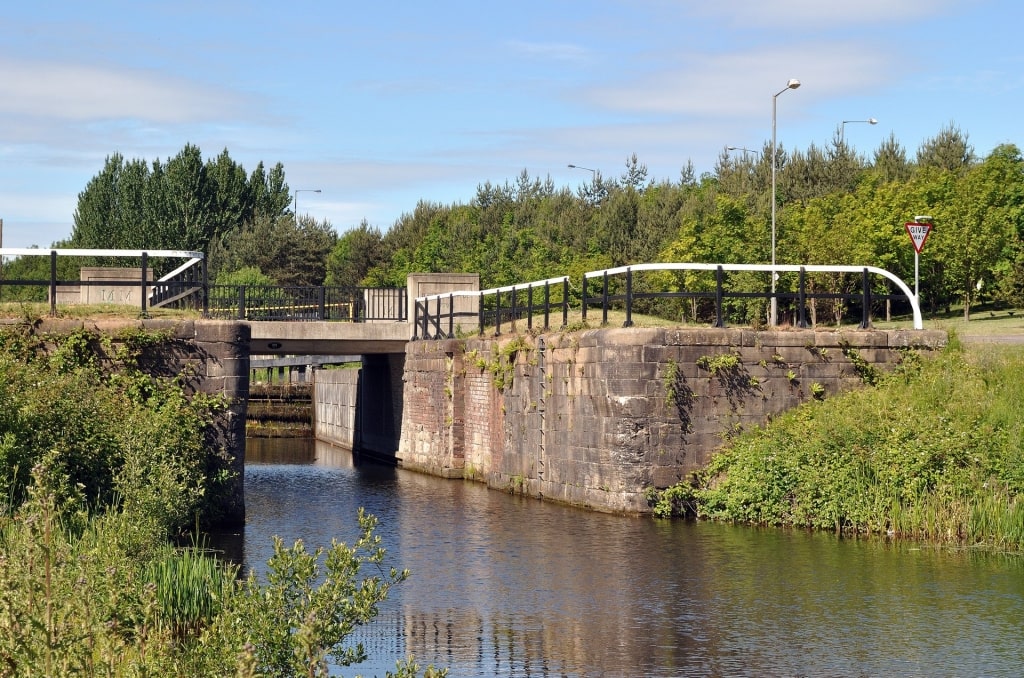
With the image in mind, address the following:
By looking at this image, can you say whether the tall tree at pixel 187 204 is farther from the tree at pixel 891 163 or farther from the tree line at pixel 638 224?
the tree at pixel 891 163

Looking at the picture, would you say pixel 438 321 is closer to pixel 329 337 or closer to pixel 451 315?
pixel 451 315

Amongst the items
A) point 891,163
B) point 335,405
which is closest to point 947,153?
point 891,163

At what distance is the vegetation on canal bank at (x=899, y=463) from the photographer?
17.4 m

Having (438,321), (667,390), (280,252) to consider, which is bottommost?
(667,390)

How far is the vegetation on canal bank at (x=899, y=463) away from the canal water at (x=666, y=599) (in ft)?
1.85

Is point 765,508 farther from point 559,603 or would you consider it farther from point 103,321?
point 103,321

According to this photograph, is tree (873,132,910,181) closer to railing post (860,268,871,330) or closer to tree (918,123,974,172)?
tree (918,123,974,172)

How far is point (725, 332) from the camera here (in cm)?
2050

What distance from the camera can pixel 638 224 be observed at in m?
61.2

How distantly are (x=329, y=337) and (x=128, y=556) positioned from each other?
20843 mm

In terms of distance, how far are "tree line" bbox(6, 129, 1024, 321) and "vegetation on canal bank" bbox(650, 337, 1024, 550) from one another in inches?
755

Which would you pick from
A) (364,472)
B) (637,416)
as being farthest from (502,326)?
(637,416)

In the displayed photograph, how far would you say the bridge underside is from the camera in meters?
32.3

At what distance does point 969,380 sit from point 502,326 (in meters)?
11.8
